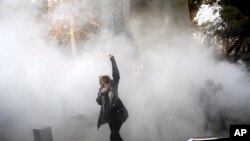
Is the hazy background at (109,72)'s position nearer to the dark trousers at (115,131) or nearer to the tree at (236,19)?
the dark trousers at (115,131)

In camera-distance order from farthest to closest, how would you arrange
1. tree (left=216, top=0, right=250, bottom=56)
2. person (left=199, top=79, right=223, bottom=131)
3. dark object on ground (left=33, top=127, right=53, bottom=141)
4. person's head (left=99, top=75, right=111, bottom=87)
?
tree (left=216, top=0, right=250, bottom=56) < person (left=199, top=79, right=223, bottom=131) < dark object on ground (left=33, top=127, right=53, bottom=141) < person's head (left=99, top=75, right=111, bottom=87)

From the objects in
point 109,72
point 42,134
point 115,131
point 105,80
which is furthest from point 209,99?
point 42,134

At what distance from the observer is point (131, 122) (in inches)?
389

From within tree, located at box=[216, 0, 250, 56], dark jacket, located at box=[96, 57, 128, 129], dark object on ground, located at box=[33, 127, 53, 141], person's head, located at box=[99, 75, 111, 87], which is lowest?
dark object on ground, located at box=[33, 127, 53, 141]

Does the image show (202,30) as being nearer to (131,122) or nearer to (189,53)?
(189,53)

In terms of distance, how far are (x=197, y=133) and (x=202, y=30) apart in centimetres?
1706

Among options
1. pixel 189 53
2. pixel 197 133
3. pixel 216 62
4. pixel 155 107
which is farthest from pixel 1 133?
pixel 216 62

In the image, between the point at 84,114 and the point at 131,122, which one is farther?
the point at 84,114

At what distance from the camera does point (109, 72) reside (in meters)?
11.1

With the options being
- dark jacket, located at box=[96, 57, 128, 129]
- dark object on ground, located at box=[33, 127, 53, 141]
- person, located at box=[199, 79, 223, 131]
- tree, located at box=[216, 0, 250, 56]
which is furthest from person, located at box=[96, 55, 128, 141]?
tree, located at box=[216, 0, 250, 56]

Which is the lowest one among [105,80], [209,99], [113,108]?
[209,99]

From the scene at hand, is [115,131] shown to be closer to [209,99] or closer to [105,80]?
[105,80]

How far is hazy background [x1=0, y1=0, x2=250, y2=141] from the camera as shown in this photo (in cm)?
973

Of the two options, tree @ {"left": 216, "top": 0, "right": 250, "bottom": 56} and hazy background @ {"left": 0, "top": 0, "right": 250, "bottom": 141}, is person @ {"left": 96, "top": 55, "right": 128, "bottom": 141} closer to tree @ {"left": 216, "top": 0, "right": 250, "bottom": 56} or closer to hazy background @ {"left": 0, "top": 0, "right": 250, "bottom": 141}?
hazy background @ {"left": 0, "top": 0, "right": 250, "bottom": 141}
